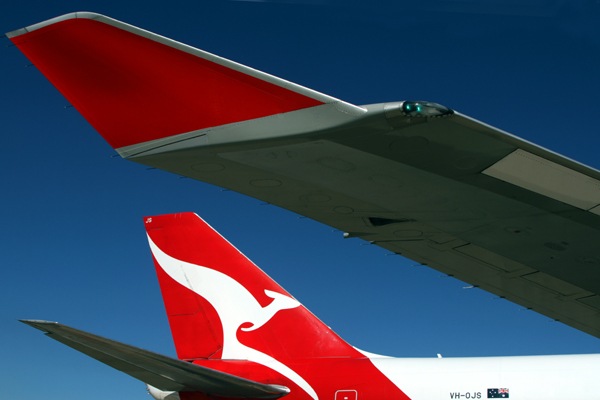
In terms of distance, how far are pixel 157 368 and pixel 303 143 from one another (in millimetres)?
6371

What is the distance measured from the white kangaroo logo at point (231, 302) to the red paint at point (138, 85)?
313 inches

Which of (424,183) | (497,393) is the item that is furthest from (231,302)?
(424,183)

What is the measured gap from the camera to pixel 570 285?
755 centimetres

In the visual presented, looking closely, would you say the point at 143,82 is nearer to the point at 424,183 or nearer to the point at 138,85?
the point at 138,85

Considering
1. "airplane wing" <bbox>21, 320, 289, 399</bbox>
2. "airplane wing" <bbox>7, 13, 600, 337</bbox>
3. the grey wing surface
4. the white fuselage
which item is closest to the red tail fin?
"airplane wing" <bbox>21, 320, 289, 399</bbox>

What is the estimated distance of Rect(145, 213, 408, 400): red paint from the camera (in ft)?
33.3

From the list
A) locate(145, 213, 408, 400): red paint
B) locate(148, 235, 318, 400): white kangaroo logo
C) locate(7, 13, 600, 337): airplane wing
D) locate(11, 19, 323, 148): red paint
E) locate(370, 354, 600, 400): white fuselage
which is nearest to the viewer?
locate(7, 13, 600, 337): airplane wing

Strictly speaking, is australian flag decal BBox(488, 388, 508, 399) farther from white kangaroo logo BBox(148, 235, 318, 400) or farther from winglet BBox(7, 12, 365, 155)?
winglet BBox(7, 12, 365, 155)

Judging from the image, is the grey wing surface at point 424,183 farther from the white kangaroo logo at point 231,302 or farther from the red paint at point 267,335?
the white kangaroo logo at point 231,302

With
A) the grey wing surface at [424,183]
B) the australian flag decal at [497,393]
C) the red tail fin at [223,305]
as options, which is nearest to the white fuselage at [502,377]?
the australian flag decal at [497,393]

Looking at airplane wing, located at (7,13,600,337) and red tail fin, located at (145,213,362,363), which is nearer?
airplane wing, located at (7,13,600,337)

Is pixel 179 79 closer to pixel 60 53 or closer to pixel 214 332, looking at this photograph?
pixel 60 53

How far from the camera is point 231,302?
12219 mm

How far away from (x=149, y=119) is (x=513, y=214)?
4.01m
